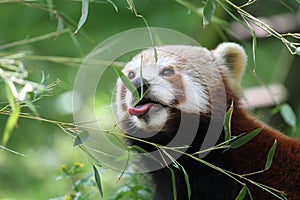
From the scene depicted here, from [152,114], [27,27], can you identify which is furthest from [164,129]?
[27,27]

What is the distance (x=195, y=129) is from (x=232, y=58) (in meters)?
0.58

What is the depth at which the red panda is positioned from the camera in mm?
2691

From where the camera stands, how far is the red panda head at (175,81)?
8.73 feet

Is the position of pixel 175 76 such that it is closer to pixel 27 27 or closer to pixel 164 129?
pixel 164 129

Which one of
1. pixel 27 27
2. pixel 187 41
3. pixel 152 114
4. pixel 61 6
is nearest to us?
pixel 152 114

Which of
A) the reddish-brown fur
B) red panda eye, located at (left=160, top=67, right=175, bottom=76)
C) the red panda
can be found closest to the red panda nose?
the red panda

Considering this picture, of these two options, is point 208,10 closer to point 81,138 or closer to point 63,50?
point 81,138

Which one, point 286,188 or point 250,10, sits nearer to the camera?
point 286,188

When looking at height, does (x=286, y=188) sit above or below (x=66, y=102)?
above

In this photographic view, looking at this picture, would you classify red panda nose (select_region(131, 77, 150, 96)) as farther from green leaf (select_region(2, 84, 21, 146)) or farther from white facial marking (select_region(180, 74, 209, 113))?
green leaf (select_region(2, 84, 21, 146))

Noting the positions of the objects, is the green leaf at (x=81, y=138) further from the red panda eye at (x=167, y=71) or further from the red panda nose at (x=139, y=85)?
the red panda eye at (x=167, y=71)

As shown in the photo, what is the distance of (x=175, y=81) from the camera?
9.32 ft

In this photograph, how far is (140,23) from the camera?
5668 millimetres

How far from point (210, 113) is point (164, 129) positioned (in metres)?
0.23
